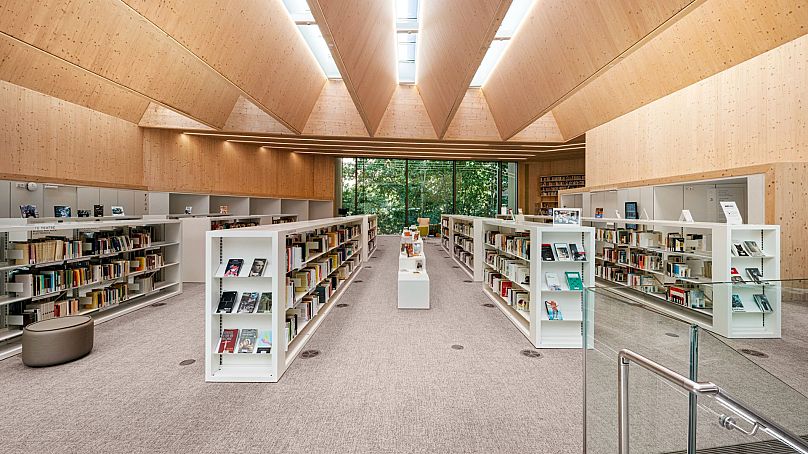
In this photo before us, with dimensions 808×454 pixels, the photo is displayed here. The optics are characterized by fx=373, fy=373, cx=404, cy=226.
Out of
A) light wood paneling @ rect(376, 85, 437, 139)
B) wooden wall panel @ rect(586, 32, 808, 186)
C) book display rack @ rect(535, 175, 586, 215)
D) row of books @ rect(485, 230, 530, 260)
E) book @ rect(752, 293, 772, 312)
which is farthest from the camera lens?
book display rack @ rect(535, 175, 586, 215)

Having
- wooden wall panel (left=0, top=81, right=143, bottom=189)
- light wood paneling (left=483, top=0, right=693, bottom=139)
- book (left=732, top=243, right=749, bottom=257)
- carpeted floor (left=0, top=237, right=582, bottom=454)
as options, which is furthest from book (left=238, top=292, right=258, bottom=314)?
wooden wall panel (left=0, top=81, right=143, bottom=189)

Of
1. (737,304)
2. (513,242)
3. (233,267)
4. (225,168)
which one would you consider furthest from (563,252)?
(225,168)

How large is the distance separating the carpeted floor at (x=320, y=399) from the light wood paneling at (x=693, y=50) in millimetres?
6941

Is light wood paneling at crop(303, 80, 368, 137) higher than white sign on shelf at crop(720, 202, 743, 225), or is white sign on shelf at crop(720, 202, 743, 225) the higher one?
light wood paneling at crop(303, 80, 368, 137)

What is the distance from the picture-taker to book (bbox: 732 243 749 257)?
5.06 metres

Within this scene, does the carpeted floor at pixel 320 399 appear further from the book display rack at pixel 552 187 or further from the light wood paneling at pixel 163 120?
the book display rack at pixel 552 187

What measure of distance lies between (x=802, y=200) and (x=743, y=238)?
87.8 inches

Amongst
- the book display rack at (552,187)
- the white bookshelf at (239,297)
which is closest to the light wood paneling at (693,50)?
the book display rack at (552,187)

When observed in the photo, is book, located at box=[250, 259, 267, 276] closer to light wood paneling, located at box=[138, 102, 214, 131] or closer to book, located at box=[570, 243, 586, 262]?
book, located at box=[570, 243, 586, 262]

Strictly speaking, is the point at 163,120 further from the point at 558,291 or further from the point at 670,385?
the point at 670,385

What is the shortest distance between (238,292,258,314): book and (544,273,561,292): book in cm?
341

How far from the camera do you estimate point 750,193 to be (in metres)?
6.59

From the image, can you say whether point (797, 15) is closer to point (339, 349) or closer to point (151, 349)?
point (339, 349)

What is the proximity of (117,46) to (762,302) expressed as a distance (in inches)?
404
